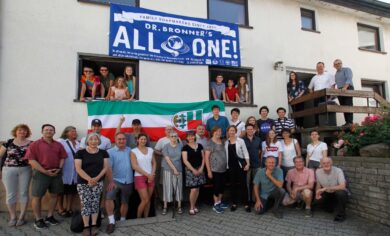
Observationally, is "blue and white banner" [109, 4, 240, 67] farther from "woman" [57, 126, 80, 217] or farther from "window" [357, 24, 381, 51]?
"window" [357, 24, 381, 51]

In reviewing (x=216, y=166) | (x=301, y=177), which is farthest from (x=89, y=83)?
(x=301, y=177)

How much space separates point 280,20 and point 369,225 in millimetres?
6180

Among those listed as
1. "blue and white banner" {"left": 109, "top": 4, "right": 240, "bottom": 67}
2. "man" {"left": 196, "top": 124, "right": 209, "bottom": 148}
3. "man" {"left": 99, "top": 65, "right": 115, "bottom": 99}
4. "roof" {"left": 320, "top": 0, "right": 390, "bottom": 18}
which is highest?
"roof" {"left": 320, "top": 0, "right": 390, "bottom": 18}

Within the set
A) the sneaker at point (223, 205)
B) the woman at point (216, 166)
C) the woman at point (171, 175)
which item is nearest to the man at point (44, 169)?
the woman at point (171, 175)

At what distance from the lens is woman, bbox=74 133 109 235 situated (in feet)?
13.5

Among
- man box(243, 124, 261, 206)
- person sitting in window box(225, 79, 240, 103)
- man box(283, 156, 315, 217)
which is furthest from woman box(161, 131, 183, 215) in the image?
person sitting in window box(225, 79, 240, 103)

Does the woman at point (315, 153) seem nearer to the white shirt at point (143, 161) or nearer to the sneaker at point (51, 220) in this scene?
the white shirt at point (143, 161)

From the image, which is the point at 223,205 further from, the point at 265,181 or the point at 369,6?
the point at 369,6

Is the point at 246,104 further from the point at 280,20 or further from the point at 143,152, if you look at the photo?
the point at 143,152

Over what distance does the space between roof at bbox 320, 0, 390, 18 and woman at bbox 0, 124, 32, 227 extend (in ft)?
31.6

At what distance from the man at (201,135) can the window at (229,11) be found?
11.7 feet

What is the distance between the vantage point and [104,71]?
6352 millimetres

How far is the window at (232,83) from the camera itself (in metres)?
7.34

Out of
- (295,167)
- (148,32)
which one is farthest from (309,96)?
(148,32)
